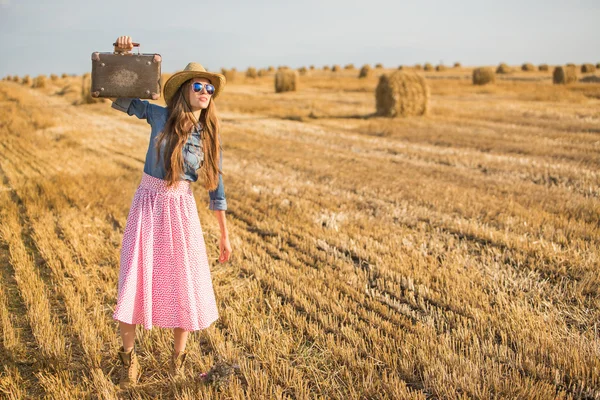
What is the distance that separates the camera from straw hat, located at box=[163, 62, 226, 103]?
2762 millimetres

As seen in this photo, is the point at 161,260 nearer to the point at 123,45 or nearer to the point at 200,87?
the point at 200,87

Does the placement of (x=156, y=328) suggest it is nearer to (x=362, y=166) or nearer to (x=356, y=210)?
(x=356, y=210)

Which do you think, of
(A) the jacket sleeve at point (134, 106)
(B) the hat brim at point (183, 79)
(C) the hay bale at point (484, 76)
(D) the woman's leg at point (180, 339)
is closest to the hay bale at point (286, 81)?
(C) the hay bale at point (484, 76)

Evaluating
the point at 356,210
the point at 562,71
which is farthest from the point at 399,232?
the point at 562,71

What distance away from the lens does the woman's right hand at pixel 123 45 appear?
9.03 ft

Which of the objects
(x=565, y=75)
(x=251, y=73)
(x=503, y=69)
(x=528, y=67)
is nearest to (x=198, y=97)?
(x=565, y=75)

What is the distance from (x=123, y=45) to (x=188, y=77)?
1.26 ft

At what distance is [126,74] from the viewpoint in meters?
2.73

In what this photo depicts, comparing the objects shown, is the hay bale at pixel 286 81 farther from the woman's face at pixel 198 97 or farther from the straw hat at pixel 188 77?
the woman's face at pixel 198 97

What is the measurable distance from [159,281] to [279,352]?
89cm

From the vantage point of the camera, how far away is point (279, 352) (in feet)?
10.5

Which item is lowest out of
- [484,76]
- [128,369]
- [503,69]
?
[128,369]

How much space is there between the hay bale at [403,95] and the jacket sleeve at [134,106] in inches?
593

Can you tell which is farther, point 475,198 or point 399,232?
point 475,198
